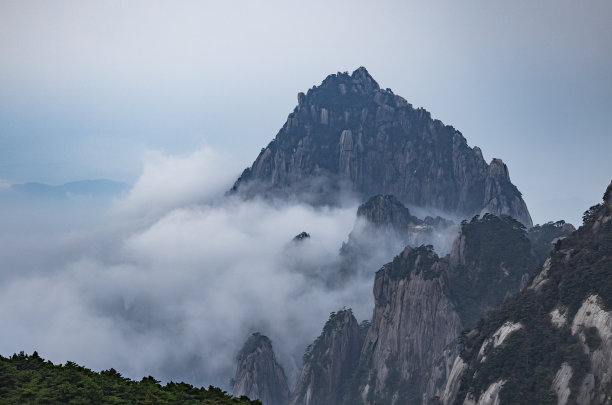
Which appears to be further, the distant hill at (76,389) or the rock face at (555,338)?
the rock face at (555,338)

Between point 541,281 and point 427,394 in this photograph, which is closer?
point 541,281

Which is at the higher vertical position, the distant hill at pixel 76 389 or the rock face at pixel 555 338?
the rock face at pixel 555 338

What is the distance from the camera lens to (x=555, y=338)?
114375 mm

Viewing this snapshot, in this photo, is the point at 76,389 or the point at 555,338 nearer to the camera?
the point at 76,389

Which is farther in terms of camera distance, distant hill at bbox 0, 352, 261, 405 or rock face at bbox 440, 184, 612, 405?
rock face at bbox 440, 184, 612, 405

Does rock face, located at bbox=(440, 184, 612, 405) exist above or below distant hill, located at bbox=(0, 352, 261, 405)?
above

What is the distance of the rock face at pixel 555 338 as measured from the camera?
104 m

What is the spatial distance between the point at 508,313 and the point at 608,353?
2952 cm

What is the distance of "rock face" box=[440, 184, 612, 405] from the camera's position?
104 m

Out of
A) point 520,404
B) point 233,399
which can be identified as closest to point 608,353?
point 520,404

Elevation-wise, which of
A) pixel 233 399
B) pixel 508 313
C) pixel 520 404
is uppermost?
pixel 508 313

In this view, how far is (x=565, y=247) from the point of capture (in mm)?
132125

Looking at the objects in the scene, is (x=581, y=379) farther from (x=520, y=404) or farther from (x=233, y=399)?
(x=233, y=399)

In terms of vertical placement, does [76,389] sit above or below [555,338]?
below
